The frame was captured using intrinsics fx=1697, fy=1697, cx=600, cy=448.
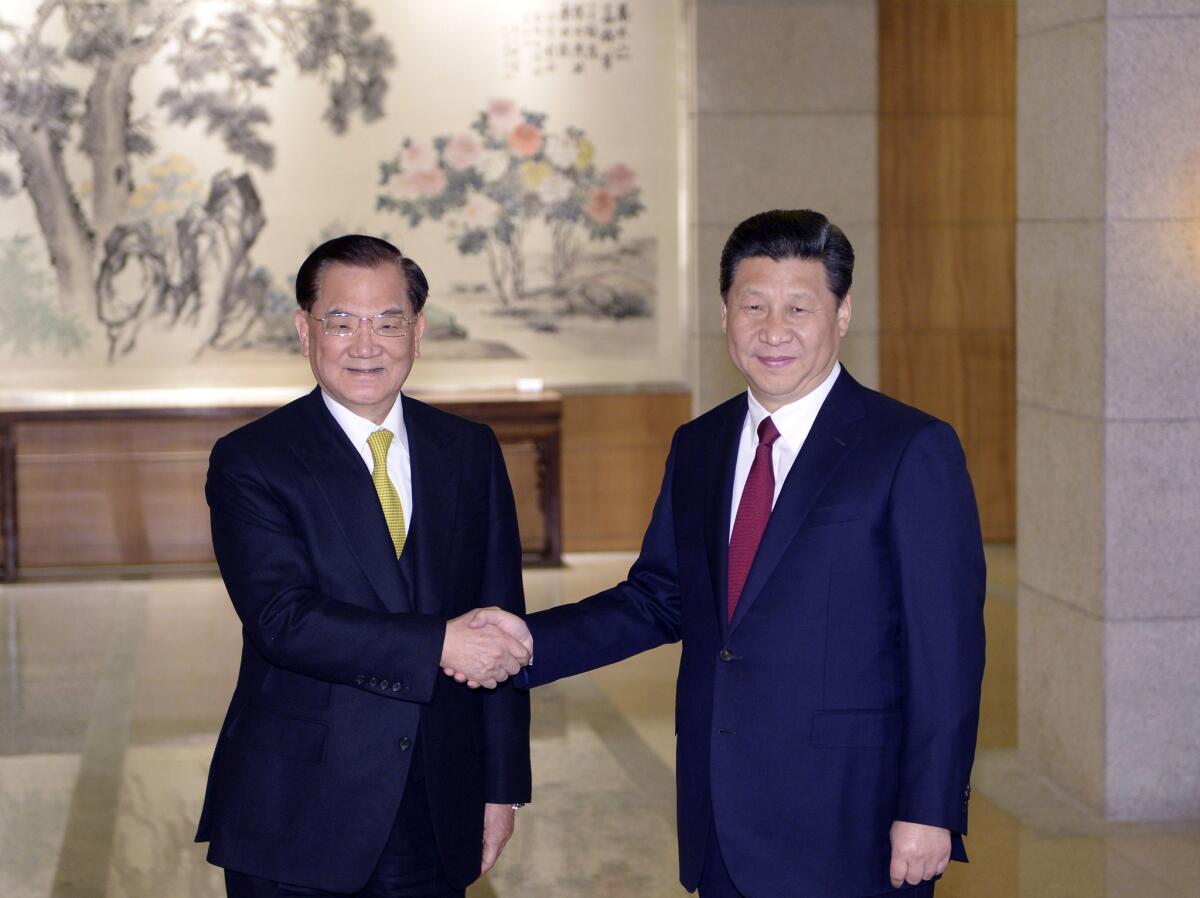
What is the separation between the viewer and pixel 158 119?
35.0 ft

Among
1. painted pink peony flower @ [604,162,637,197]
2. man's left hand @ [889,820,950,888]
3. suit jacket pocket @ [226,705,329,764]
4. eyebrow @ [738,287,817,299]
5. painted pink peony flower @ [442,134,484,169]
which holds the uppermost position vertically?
painted pink peony flower @ [442,134,484,169]

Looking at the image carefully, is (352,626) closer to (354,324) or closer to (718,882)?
(354,324)

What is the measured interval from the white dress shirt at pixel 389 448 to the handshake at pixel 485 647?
8.9 inches

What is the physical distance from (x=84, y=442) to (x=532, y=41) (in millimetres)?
3826

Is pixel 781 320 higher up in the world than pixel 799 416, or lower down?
higher up

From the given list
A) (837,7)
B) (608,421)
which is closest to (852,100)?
(837,7)


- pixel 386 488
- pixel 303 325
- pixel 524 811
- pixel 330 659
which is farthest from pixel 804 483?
pixel 524 811

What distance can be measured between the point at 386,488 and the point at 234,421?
299 inches

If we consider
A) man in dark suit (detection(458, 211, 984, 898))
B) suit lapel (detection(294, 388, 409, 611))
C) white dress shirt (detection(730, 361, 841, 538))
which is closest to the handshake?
suit lapel (detection(294, 388, 409, 611))

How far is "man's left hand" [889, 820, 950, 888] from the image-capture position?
283 cm

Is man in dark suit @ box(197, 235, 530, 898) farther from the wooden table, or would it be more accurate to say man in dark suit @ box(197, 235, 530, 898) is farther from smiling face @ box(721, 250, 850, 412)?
A: the wooden table

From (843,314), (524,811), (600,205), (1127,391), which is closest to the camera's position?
(843,314)

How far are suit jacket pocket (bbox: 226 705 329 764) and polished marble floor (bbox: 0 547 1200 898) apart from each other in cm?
215

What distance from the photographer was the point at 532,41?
11.0 meters
